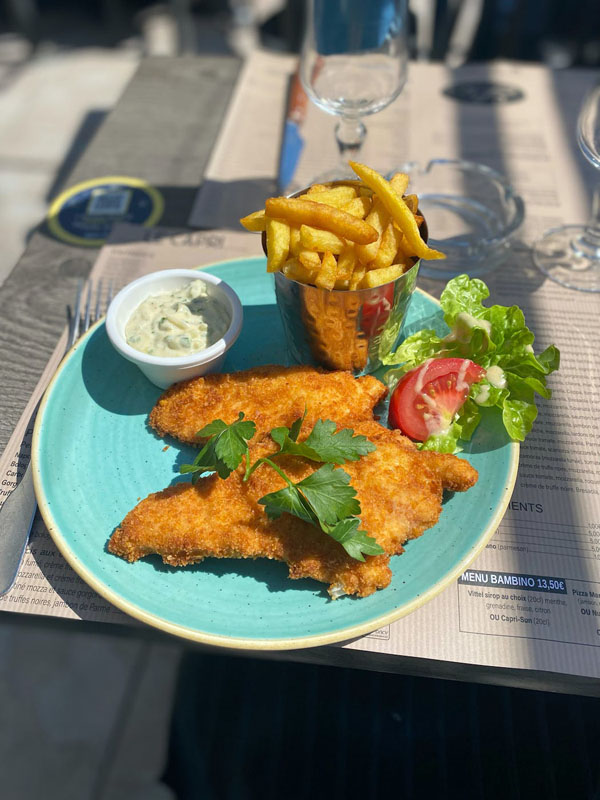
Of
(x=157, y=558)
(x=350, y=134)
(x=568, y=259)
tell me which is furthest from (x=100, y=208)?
(x=568, y=259)

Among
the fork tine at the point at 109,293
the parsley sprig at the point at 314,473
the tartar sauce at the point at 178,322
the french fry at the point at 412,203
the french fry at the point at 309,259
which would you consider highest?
the french fry at the point at 412,203

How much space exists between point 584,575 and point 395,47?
2.25 m

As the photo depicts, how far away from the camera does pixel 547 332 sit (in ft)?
8.09

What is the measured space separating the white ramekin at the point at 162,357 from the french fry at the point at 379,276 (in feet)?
1.56

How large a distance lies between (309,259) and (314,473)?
61 centimetres

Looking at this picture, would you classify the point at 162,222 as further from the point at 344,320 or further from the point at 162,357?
the point at 344,320

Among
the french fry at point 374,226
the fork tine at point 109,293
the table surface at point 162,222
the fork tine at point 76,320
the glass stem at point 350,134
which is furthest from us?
the glass stem at point 350,134

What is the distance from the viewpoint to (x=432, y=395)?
1.98 meters

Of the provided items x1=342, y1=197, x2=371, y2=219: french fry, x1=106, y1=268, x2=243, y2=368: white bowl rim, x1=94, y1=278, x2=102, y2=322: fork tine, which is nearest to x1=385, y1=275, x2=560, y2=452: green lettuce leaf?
x1=342, y1=197, x2=371, y2=219: french fry

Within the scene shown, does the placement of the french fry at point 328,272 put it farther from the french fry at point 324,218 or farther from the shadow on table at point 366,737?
the shadow on table at point 366,737

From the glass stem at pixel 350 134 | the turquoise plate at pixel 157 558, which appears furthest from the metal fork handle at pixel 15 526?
the glass stem at pixel 350 134

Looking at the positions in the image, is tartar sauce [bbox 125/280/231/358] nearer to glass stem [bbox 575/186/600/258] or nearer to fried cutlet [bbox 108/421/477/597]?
fried cutlet [bbox 108/421/477/597]

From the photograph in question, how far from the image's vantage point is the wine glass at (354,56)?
8.82ft

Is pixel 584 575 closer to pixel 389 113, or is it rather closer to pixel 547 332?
pixel 547 332
